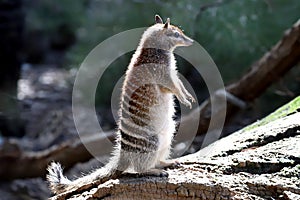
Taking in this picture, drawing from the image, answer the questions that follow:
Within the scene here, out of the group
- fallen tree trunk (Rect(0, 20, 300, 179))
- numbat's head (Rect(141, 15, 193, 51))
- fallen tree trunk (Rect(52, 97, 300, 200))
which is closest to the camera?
fallen tree trunk (Rect(52, 97, 300, 200))

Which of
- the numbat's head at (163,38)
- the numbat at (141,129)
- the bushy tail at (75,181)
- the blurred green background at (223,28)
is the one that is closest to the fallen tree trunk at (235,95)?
the blurred green background at (223,28)

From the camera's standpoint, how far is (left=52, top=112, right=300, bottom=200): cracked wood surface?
1656mm

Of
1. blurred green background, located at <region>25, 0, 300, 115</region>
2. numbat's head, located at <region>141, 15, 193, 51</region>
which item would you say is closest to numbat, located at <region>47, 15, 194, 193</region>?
numbat's head, located at <region>141, 15, 193, 51</region>

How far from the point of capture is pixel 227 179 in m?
1.70

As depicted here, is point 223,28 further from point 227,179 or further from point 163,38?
point 227,179

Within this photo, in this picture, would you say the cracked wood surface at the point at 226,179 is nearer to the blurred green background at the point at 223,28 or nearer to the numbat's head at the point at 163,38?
the numbat's head at the point at 163,38

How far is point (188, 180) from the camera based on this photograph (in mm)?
1695

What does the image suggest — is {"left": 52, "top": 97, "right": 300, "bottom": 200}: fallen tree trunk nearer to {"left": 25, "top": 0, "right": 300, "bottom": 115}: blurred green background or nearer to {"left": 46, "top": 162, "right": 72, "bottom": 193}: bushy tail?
{"left": 46, "top": 162, "right": 72, "bottom": 193}: bushy tail

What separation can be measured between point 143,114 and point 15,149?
230 cm

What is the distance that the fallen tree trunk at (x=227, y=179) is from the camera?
65.2 inches

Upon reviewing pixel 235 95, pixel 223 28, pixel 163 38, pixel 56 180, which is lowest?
pixel 56 180

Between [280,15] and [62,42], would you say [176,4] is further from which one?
[62,42]

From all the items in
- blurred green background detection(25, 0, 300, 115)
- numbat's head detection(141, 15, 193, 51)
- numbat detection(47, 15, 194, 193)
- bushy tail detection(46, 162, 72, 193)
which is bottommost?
bushy tail detection(46, 162, 72, 193)

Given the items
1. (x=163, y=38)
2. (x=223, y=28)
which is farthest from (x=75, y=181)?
(x=223, y=28)
